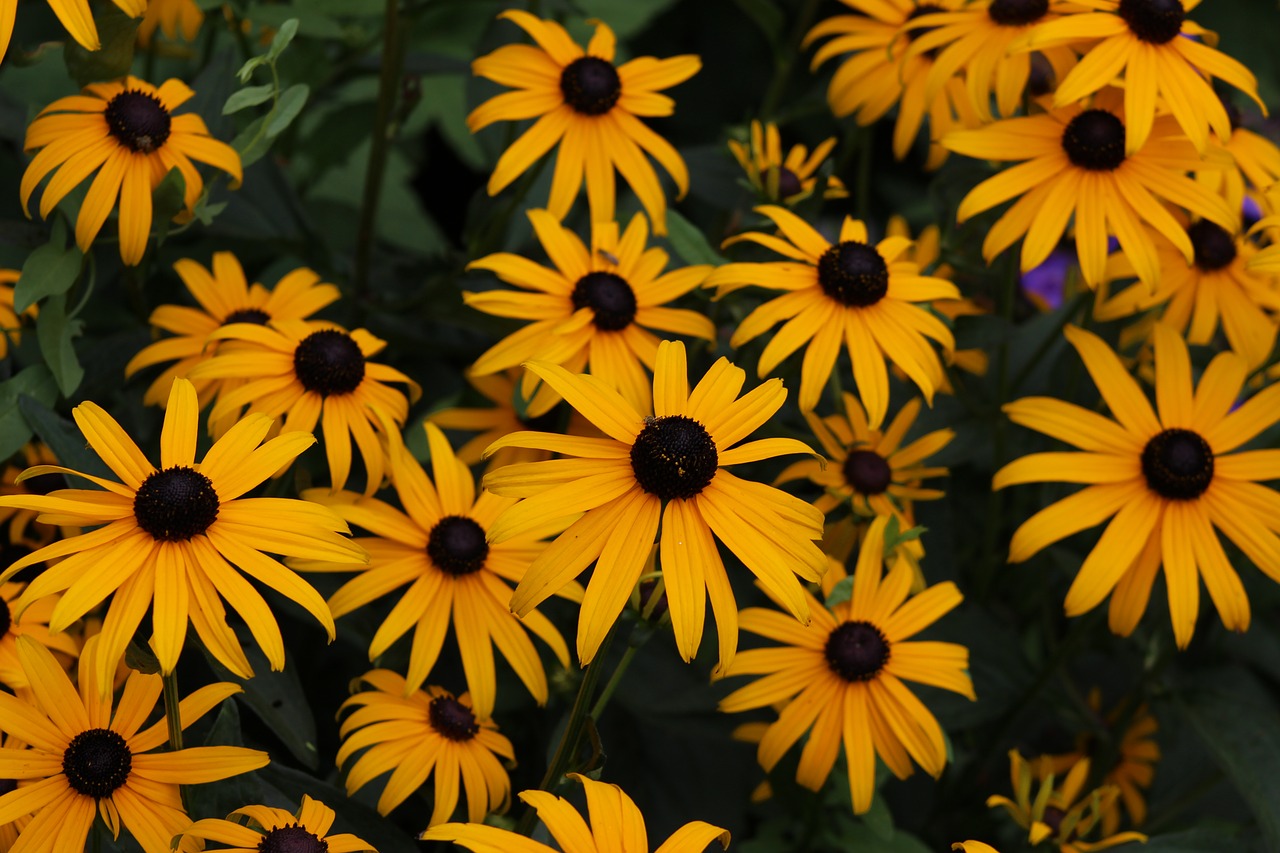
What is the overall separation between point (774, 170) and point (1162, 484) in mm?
400

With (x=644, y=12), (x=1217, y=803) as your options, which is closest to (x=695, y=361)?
(x=1217, y=803)

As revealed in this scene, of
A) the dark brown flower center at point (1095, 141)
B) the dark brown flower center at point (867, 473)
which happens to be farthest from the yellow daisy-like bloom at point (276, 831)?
the dark brown flower center at point (1095, 141)

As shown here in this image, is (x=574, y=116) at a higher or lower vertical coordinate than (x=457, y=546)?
higher

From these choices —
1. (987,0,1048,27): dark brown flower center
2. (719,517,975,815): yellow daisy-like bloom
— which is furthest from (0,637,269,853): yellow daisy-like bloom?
(987,0,1048,27): dark brown flower center

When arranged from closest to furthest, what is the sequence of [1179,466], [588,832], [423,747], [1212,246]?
[588,832], [423,747], [1179,466], [1212,246]

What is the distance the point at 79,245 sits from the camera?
2.94 ft

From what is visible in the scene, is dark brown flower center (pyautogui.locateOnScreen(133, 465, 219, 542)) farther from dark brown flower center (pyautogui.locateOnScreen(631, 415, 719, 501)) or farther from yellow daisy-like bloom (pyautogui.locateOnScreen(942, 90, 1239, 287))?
yellow daisy-like bloom (pyautogui.locateOnScreen(942, 90, 1239, 287))

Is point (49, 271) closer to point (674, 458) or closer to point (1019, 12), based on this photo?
point (674, 458)

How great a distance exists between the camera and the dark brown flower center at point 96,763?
0.69 metres

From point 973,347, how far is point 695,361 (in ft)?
0.72

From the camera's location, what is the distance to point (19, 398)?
0.83 metres

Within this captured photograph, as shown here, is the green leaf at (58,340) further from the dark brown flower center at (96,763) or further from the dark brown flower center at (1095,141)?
the dark brown flower center at (1095,141)

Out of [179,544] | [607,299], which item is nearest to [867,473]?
[607,299]

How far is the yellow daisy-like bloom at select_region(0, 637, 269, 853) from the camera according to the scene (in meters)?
0.68
